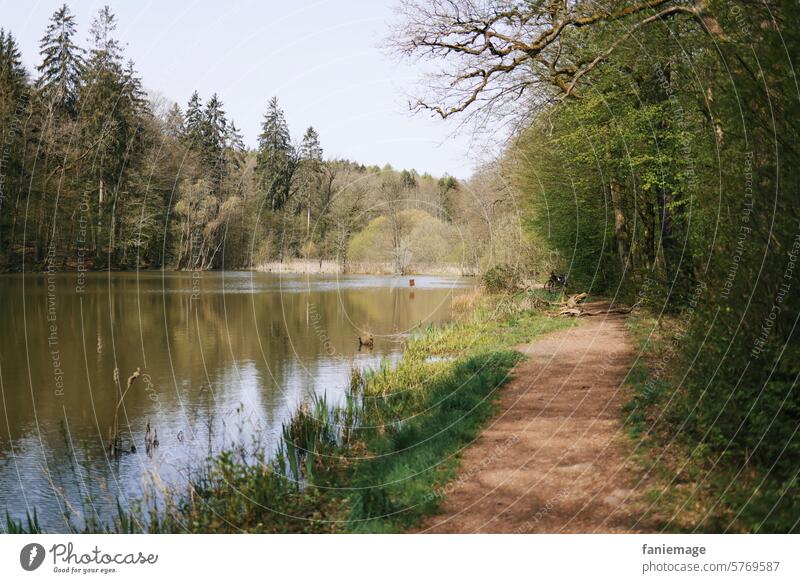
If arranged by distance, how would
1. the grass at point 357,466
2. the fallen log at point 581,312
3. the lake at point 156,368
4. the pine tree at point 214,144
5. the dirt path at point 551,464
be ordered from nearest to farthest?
the dirt path at point 551,464 → the grass at point 357,466 → the lake at point 156,368 → the fallen log at point 581,312 → the pine tree at point 214,144

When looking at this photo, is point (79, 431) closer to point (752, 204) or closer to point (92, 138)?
point (752, 204)

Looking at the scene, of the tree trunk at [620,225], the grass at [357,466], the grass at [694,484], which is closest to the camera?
the grass at [694,484]

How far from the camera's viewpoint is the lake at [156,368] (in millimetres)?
9812

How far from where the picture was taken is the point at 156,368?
58.4ft

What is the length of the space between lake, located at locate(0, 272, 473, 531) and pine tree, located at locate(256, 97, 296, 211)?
5.19 meters

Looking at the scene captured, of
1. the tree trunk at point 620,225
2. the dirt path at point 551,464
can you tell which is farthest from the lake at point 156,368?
the tree trunk at point 620,225

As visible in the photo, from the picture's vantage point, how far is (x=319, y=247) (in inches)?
1626

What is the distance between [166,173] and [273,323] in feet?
71.0

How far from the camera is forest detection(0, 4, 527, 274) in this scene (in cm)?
3150

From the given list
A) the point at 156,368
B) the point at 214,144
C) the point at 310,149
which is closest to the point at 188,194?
the point at 214,144

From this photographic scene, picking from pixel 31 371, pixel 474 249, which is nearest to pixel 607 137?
pixel 31 371

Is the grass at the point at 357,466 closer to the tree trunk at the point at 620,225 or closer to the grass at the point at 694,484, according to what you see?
the grass at the point at 694,484

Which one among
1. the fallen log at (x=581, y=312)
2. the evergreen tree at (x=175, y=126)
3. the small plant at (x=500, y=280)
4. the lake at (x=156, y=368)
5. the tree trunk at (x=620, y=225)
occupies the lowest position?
the lake at (x=156, y=368)

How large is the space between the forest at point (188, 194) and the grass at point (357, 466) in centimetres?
1712
